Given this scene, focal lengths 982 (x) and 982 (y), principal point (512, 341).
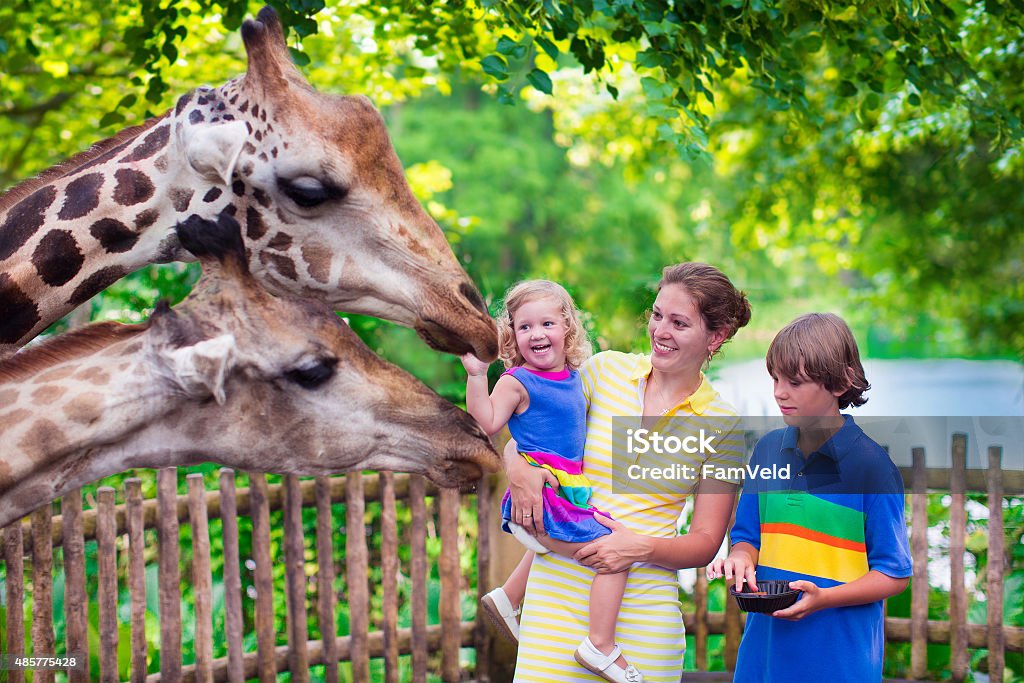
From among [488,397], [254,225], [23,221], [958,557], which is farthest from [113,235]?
[958,557]

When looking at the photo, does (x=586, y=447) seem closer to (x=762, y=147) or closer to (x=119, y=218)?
(x=119, y=218)

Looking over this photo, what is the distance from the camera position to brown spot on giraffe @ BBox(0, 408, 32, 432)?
1938 mm

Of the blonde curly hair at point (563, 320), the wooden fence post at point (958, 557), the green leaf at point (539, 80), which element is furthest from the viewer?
the wooden fence post at point (958, 557)

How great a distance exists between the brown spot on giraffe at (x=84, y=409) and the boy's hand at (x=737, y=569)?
1.56 metres

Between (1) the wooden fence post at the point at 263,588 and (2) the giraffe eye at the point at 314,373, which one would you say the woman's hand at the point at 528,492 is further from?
(1) the wooden fence post at the point at 263,588

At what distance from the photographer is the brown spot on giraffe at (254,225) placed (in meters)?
2.66

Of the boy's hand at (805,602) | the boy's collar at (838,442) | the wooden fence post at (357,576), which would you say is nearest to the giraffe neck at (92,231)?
the boy's collar at (838,442)

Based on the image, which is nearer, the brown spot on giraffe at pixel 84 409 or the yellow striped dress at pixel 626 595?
the brown spot on giraffe at pixel 84 409

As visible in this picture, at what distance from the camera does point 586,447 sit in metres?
2.83

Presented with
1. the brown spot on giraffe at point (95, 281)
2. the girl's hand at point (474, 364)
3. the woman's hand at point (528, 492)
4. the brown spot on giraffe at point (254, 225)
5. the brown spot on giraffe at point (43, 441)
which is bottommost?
the woman's hand at point (528, 492)

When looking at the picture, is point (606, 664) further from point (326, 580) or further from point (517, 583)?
point (326, 580)

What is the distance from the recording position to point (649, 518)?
9.00ft

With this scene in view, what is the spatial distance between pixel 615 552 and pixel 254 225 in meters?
1.31

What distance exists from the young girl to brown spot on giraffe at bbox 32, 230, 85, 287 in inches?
44.5
